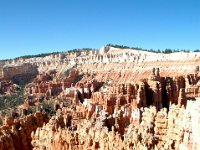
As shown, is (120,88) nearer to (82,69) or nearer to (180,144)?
(180,144)

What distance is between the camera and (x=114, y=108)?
57.5 meters

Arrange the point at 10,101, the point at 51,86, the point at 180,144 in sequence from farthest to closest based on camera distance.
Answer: the point at 51,86 → the point at 10,101 → the point at 180,144

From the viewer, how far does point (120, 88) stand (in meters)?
66.9

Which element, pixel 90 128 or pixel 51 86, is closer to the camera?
pixel 90 128

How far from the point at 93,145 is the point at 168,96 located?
37.0 m

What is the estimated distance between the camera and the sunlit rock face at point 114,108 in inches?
1178

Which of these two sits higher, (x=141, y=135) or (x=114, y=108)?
(x=141, y=135)

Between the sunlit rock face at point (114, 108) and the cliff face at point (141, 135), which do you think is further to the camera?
the sunlit rock face at point (114, 108)

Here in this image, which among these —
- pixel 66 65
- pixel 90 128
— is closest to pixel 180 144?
pixel 90 128

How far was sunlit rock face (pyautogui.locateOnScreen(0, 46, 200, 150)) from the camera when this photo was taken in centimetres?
2992

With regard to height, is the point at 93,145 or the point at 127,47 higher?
the point at 127,47

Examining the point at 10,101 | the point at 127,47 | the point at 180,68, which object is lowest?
the point at 10,101

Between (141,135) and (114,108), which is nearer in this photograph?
(141,135)

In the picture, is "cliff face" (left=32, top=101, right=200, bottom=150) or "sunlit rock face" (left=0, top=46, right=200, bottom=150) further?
"sunlit rock face" (left=0, top=46, right=200, bottom=150)
